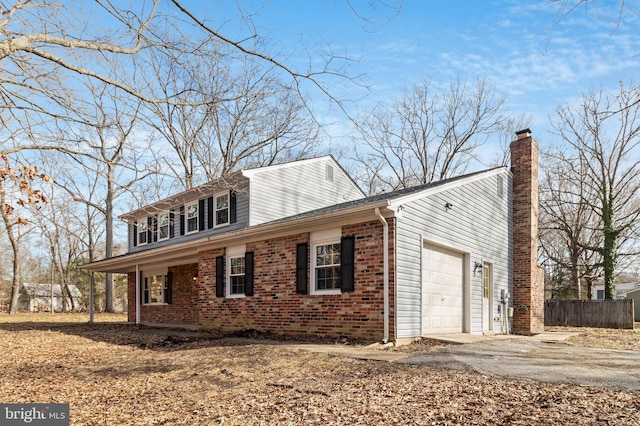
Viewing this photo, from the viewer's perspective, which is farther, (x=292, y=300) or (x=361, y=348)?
(x=292, y=300)

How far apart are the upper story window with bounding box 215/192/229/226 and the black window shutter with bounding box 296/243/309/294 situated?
20.1ft

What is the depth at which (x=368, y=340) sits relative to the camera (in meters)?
10.2

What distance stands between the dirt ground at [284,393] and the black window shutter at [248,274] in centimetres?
382

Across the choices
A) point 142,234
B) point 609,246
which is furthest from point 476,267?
point 142,234

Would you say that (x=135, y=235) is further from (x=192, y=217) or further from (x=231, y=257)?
(x=231, y=257)

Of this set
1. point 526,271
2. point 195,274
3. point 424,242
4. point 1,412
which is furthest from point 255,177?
point 1,412

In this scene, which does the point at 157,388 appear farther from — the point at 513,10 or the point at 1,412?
the point at 513,10

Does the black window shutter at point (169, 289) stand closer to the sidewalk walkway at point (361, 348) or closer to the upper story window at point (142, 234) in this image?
the upper story window at point (142, 234)

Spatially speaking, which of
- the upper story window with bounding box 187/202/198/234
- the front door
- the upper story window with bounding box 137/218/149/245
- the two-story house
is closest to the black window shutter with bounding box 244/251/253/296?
the two-story house

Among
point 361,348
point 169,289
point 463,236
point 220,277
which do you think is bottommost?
point 361,348

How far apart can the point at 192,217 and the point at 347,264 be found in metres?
10.2

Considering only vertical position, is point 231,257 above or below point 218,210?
below

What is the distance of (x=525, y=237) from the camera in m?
16.2

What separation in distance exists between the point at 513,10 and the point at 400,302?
259 inches
